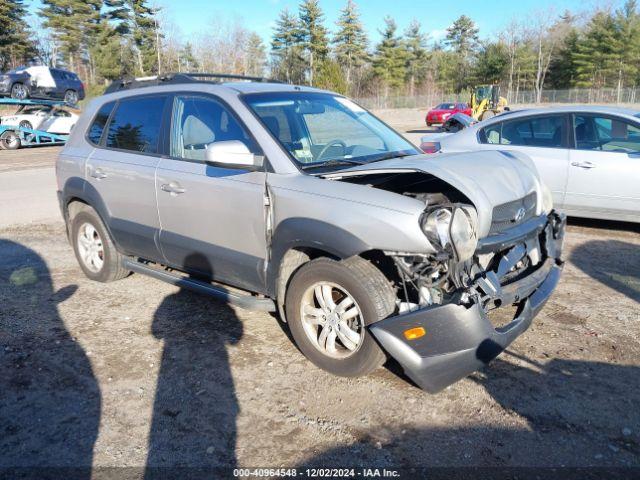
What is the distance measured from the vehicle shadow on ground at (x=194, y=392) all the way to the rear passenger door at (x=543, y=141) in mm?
4745

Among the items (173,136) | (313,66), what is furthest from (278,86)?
(313,66)

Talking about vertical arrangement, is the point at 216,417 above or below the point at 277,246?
below

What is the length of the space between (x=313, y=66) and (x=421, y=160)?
71282mm

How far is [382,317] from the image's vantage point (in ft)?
11.1

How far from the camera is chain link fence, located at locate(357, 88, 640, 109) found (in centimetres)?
6022

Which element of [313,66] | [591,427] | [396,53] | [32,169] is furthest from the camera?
[396,53]

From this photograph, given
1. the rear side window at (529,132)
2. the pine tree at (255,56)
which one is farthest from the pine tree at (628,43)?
the rear side window at (529,132)

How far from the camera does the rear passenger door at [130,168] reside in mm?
4855

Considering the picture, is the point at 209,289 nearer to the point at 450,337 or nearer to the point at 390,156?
the point at 390,156

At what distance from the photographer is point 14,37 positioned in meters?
55.0

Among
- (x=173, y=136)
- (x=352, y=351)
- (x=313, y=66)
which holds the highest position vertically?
(x=313, y=66)

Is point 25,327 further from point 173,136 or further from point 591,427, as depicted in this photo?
point 591,427

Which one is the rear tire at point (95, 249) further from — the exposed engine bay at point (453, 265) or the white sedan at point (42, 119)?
the white sedan at point (42, 119)

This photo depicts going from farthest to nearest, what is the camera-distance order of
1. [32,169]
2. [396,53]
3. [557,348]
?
[396,53]
[32,169]
[557,348]
